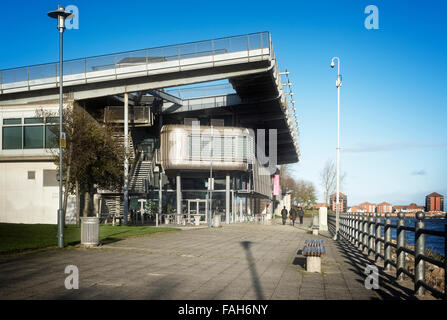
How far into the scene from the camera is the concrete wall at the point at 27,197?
33469mm

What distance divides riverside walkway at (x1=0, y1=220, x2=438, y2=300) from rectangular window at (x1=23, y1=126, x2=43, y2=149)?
74.1 feet

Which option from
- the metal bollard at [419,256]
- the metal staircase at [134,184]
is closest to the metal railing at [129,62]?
the metal staircase at [134,184]

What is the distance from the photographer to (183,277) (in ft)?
30.8

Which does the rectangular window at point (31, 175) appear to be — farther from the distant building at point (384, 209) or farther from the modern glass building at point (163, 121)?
the distant building at point (384, 209)

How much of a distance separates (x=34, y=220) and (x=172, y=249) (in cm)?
2195

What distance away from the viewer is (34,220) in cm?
3341

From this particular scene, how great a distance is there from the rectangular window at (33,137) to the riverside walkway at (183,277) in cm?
2258

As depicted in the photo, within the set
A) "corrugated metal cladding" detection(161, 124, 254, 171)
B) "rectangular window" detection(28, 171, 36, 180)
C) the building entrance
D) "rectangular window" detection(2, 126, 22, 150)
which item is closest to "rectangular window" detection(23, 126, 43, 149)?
"rectangular window" detection(2, 126, 22, 150)

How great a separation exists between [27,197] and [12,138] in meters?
4.89

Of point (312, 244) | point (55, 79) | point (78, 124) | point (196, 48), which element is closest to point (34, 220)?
point (55, 79)

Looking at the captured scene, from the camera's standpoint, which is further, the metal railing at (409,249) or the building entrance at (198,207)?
the building entrance at (198,207)

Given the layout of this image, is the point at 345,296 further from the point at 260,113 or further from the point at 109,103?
the point at 260,113

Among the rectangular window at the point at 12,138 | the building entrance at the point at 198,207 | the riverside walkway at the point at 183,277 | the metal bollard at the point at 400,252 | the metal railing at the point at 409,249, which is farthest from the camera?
the building entrance at the point at 198,207
